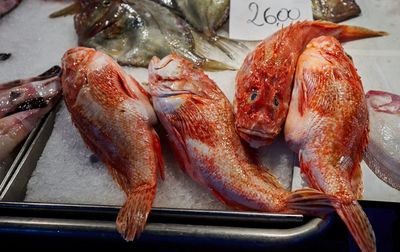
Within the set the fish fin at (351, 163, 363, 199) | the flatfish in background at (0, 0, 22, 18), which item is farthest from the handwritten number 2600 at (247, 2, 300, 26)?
the flatfish in background at (0, 0, 22, 18)

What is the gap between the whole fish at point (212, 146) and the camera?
125 cm

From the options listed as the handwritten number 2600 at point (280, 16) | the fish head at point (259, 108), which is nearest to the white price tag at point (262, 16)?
the handwritten number 2600 at point (280, 16)

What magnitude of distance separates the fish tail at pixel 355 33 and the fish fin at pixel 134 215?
148 cm

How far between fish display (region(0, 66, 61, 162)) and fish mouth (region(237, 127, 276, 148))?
3.69ft

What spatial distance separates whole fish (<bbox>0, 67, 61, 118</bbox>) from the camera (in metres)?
1.81

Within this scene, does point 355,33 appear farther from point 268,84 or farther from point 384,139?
point 268,84

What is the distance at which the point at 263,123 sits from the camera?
4.40 feet

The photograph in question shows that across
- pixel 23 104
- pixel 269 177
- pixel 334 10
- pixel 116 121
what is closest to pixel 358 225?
pixel 269 177

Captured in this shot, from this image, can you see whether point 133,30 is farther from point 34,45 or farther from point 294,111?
point 294,111

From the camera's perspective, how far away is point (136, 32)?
6.65 ft

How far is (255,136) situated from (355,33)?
3.69 ft

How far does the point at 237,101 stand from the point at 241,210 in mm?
472

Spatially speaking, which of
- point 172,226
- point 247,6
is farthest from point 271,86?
point 247,6

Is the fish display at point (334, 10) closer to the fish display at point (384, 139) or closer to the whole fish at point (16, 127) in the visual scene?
the fish display at point (384, 139)
